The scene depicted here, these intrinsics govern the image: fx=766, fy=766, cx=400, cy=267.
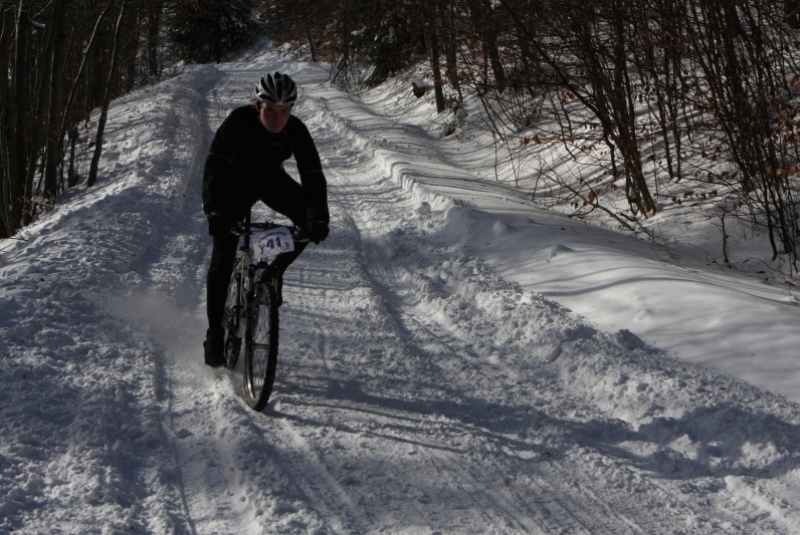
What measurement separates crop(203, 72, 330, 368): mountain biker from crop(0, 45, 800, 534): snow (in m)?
0.78

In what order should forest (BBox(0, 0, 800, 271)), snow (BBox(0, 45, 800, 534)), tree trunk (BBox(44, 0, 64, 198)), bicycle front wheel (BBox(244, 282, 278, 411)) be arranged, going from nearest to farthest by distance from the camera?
1. snow (BBox(0, 45, 800, 534))
2. bicycle front wheel (BBox(244, 282, 278, 411))
3. forest (BBox(0, 0, 800, 271))
4. tree trunk (BBox(44, 0, 64, 198))

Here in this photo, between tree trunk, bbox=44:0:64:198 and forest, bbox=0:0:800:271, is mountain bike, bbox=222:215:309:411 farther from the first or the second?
tree trunk, bbox=44:0:64:198

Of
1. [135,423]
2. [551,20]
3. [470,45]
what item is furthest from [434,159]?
[135,423]

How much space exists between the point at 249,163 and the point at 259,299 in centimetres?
91

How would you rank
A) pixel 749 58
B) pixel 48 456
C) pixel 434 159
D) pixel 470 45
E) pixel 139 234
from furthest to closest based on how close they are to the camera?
pixel 434 159 < pixel 470 45 < pixel 139 234 < pixel 749 58 < pixel 48 456

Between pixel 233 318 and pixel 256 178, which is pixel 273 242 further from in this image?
pixel 233 318

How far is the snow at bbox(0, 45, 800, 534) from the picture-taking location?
382cm

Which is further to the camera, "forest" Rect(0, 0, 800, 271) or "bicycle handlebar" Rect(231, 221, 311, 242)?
"forest" Rect(0, 0, 800, 271)

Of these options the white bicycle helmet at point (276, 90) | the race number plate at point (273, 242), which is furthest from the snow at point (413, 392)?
the white bicycle helmet at point (276, 90)

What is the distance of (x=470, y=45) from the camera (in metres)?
12.4

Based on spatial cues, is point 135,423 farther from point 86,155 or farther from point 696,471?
point 86,155

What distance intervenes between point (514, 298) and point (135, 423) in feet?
12.1

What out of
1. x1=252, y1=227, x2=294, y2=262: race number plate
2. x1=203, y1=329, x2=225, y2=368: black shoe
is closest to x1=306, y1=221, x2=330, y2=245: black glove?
x1=252, y1=227, x2=294, y2=262: race number plate

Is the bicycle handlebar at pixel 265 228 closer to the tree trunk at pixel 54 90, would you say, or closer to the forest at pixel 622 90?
the forest at pixel 622 90
